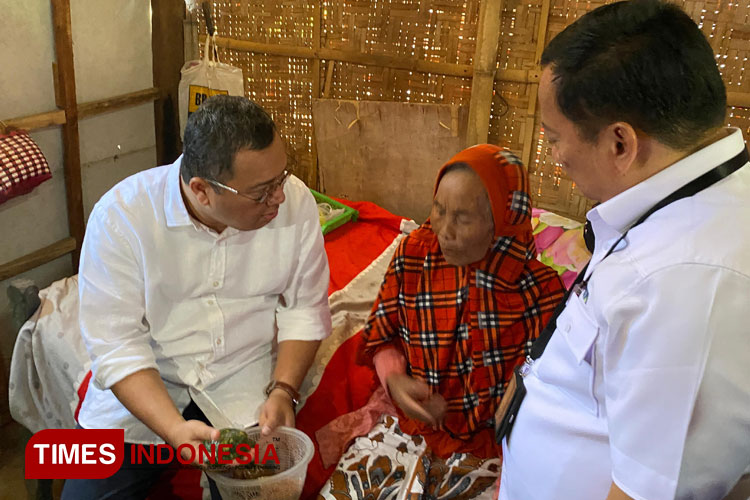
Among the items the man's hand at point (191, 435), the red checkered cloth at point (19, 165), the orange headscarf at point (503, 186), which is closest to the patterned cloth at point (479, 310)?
the orange headscarf at point (503, 186)

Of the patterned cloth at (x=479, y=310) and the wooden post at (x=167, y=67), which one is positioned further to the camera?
the wooden post at (x=167, y=67)

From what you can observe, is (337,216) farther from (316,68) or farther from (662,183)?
(662,183)

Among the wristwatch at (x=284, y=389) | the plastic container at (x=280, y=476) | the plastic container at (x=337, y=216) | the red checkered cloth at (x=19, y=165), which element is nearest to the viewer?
the plastic container at (x=280, y=476)

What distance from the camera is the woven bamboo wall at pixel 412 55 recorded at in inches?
104

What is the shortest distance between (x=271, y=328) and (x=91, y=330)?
1.62 ft

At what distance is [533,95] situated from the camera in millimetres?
2855

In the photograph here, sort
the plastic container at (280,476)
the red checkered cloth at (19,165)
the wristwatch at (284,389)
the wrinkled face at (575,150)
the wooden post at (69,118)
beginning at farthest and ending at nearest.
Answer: the wooden post at (69,118)
the red checkered cloth at (19,165)
the wristwatch at (284,389)
the plastic container at (280,476)
the wrinkled face at (575,150)

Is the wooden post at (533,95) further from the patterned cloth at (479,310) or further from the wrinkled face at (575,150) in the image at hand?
the wrinkled face at (575,150)

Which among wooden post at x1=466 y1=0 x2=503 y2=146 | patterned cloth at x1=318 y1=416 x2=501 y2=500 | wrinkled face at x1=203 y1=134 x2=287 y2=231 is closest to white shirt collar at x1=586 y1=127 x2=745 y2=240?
wrinkled face at x1=203 y1=134 x2=287 y2=231

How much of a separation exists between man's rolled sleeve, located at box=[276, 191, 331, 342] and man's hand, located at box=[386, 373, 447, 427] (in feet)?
0.96

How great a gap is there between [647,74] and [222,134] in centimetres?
96

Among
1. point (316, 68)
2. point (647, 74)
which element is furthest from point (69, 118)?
point (647, 74)

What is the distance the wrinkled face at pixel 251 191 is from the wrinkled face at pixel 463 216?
1.42ft

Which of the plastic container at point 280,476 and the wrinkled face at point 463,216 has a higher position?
the wrinkled face at point 463,216
